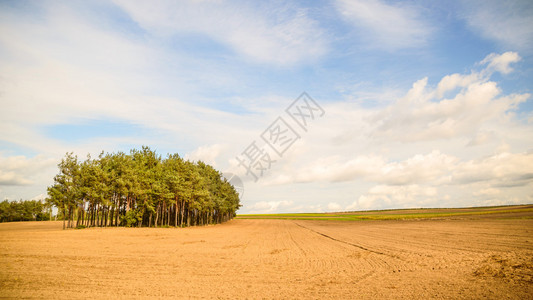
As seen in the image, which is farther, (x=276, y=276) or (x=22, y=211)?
(x=22, y=211)

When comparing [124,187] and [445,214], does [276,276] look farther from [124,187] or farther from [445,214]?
[445,214]

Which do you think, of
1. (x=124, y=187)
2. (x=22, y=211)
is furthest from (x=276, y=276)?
(x=22, y=211)

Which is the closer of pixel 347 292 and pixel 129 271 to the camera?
pixel 347 292

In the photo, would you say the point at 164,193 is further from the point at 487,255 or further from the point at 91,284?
the point at 487,255

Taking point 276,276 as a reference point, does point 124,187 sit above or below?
above

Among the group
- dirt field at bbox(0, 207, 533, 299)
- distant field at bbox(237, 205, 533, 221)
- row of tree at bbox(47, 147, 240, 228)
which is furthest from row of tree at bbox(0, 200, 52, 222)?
dirt field at bbox(0, 207, 533, 299)

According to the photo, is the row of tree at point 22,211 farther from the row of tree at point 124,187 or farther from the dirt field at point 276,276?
the dirt field at point 276,276

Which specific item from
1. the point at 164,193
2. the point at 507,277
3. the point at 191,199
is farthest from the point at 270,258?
the point at 191,199

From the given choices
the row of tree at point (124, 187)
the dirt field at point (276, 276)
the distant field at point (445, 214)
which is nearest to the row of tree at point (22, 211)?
the row of tree at point (124, 187)

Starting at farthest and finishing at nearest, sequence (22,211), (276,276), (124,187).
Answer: (22,211) < (124,187) < (276,276)

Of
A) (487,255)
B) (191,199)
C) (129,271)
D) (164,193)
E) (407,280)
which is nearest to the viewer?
(407,280)

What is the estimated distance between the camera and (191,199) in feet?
206

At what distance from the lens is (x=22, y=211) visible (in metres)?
119

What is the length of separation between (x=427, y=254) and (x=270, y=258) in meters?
9.58
